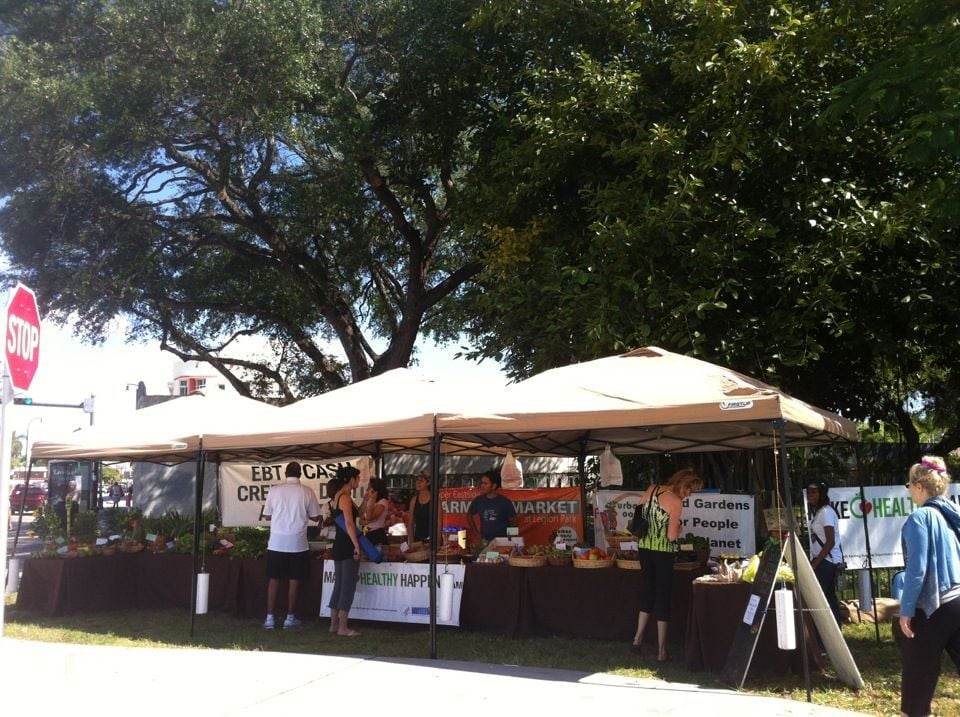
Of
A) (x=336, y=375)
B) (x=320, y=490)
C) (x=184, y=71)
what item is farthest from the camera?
(x=336, y=375)

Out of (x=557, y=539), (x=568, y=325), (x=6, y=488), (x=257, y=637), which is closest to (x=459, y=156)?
(x=568, y=325)

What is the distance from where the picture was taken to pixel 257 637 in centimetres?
980

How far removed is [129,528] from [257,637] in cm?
436

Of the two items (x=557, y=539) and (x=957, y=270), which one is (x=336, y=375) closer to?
(x=557, y=539)

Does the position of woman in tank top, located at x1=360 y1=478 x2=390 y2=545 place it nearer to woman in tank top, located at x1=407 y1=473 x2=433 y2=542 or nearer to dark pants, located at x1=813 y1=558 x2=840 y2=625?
woman in tank top, located at x1=407 y1=473 x2=433 y2=542

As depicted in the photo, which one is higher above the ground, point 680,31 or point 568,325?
point 680,31

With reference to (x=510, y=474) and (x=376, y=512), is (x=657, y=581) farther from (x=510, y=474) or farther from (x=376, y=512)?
(x=376, y=512)

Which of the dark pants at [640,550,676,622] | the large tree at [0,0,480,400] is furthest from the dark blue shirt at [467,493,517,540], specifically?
the large tree at [0,0,480,400]

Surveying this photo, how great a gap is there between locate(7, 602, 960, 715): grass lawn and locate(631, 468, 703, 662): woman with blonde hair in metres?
0.40

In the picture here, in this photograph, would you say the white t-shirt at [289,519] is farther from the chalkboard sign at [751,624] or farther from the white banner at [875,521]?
the white banner at [875,521]

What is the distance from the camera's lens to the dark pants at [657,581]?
8.23 meters

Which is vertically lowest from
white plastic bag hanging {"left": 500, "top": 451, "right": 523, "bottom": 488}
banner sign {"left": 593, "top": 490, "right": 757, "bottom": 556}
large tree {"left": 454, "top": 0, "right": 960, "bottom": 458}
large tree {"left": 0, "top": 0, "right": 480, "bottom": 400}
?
banner sign {"left": 593, "top": 490, "right": 757, "bottom": 556}

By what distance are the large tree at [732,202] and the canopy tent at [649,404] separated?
1606 millimetres

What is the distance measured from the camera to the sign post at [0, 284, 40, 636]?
5.80 m
